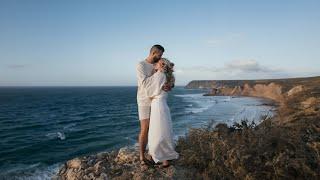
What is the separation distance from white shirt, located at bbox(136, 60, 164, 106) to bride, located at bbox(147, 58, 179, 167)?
72mm

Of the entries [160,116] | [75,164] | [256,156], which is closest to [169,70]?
[160,116]

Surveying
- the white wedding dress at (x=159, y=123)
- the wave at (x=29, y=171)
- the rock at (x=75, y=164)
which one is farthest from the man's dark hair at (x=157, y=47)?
the wave at (x=29, y=171)

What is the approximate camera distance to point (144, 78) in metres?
6.88

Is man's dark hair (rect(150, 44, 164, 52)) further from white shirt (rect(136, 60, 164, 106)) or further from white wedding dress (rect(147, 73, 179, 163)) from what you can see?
white wedding dress (rect(147, 73, 179, 163))

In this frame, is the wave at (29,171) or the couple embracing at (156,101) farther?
the wave at (29,171)

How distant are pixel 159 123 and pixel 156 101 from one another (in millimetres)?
439

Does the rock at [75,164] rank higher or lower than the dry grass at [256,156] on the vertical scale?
lower

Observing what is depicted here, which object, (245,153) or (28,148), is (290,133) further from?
(28,148)

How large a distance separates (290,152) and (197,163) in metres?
1.83

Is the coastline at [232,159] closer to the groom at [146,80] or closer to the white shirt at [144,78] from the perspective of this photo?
the groom at [146,80]

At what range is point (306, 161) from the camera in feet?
20.7

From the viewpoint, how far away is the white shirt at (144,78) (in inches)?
270

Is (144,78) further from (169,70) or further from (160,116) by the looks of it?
(160,116)

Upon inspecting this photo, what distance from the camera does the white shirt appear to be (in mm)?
6867
